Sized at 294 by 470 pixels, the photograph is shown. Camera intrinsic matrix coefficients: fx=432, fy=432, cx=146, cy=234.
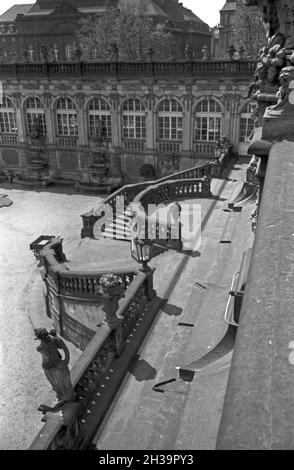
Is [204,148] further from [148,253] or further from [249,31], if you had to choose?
[148,253]

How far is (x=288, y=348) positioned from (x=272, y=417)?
41 centimetres

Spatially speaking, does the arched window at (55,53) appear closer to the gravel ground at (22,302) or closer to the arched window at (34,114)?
the arched window at (34,114)

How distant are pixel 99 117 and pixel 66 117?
10.5 feet

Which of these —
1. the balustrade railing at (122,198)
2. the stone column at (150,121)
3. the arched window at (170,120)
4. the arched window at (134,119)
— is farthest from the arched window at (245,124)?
the balustrade railing at (122,198)

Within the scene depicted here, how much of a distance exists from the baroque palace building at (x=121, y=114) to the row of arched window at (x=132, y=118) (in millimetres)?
77

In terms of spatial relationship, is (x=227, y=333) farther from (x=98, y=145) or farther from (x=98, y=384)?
(x=98, y=145)

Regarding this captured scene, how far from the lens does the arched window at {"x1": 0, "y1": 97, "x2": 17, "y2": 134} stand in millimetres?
38938

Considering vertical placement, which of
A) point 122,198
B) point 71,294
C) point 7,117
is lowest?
point 71,294

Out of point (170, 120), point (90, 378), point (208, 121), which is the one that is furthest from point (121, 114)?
point (90, 378)

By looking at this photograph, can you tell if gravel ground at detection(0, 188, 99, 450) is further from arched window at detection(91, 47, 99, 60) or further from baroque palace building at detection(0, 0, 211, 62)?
baroque palace building at detection(0, 0, 211, 62)

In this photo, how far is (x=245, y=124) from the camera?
32344 mm

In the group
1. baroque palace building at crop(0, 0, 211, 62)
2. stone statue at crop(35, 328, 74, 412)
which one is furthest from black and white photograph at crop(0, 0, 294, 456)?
baroque palace building at crop(0, 0, 211, 62)

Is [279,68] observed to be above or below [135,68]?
below

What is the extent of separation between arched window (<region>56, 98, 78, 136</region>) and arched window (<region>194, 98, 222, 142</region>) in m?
10.7
